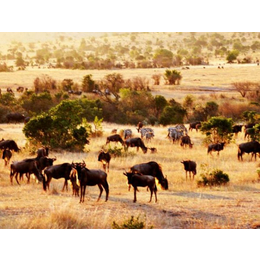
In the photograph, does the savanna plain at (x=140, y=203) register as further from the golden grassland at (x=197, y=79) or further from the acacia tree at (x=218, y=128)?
the golden grassland at (x=197, y=79)

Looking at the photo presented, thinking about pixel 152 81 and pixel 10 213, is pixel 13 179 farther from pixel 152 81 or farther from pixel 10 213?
pixel 152 81

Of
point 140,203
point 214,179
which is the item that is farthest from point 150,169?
point 214,179

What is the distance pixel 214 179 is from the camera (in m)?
16.8

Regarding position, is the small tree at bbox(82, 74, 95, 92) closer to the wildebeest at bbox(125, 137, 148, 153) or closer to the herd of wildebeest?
the wildebeest at bbox(125, 137, 148, 153)

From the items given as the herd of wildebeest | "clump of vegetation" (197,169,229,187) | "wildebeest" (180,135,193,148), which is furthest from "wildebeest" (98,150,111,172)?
"wildebeest" (180,135,193,148)

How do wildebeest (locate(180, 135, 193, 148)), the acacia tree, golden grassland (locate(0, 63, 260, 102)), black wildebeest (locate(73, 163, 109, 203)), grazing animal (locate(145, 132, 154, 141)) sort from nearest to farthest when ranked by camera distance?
1. black wildebeest (locate(73, 163, 109, 203))
2. wildebeest (locate(180, 135, 193, 148))
3. the acacia tree
4. grazing animal (locate(145, 132, 154, 141))
5. golden grassland (locate(0, 63, 260, 102))

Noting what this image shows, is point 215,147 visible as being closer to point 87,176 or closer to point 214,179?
point 214,179

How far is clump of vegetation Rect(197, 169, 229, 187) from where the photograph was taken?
1680cm

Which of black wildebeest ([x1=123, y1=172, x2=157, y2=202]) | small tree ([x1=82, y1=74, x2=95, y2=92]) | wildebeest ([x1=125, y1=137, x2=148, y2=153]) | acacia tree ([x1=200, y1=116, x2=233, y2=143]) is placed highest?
small tree ([x1=82, y1=74, x2=95, y2=92])

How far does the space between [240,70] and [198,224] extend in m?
35.7

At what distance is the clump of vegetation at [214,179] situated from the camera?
661 inches

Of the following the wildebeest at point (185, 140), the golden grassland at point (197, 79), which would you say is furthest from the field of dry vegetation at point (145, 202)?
the golden grassland at point (197, 79)

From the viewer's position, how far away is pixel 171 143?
87.2 feet

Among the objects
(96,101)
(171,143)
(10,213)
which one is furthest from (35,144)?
(96,101)
